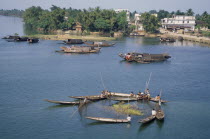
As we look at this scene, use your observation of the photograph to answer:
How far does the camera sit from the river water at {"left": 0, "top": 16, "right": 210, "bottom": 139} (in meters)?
25.3

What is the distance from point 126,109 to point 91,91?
8.26 m

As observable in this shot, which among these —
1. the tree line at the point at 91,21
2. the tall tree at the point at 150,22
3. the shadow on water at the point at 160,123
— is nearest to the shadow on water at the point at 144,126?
the shadow on water at the point at 160,123

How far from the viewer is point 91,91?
3550 centimetres

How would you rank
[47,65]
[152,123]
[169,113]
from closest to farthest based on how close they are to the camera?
1. [152,123]
2. [169,113]
3. [47,65]

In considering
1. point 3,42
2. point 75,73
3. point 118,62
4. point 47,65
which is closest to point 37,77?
point 75,73

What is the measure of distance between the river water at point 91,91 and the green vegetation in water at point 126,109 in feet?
2.36

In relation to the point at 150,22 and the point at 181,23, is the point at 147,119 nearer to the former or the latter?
the point at 150,22

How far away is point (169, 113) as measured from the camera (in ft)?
95.2

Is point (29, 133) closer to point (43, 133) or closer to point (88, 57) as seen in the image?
point (43, 133)

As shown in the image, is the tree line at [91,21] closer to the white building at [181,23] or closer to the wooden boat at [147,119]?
the white building at [181,23]

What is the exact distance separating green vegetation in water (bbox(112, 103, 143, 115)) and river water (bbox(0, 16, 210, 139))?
0.72 metres

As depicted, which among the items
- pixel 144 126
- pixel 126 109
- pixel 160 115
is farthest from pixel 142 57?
pixel 144 126

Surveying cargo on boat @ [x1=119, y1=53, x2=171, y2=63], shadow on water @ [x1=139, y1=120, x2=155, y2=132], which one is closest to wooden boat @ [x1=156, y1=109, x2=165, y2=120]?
shadow on water @ [x1=139, y1=120, x2=155, y2=132]

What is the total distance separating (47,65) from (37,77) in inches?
349
